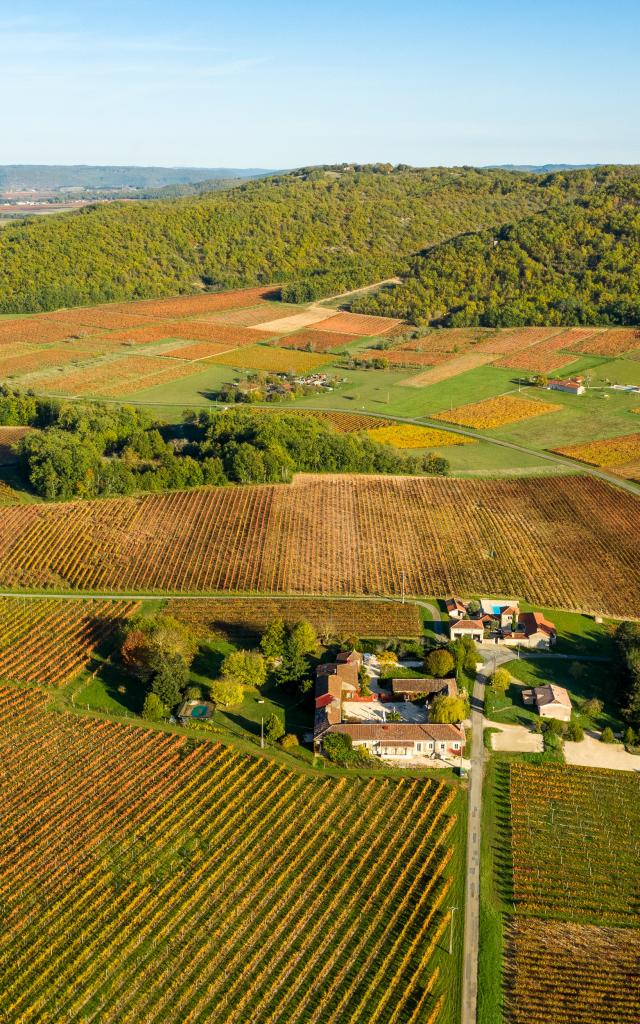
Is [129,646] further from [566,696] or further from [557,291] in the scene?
[557,291]

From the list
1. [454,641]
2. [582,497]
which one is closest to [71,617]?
[454,641]

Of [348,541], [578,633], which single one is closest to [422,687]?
[578,633]

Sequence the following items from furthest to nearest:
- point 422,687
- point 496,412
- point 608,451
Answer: point 496,412 < point 608,451 < point 422,687

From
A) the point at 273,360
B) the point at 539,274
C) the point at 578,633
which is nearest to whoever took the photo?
the point at 578,633

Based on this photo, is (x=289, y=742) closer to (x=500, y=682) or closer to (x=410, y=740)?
(x=410, y=740)

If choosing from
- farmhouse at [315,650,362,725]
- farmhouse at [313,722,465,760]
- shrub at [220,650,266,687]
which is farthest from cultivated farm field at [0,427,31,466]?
farmhouse at [313,722,465,760]

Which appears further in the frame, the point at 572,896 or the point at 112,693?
the point at 112,693
